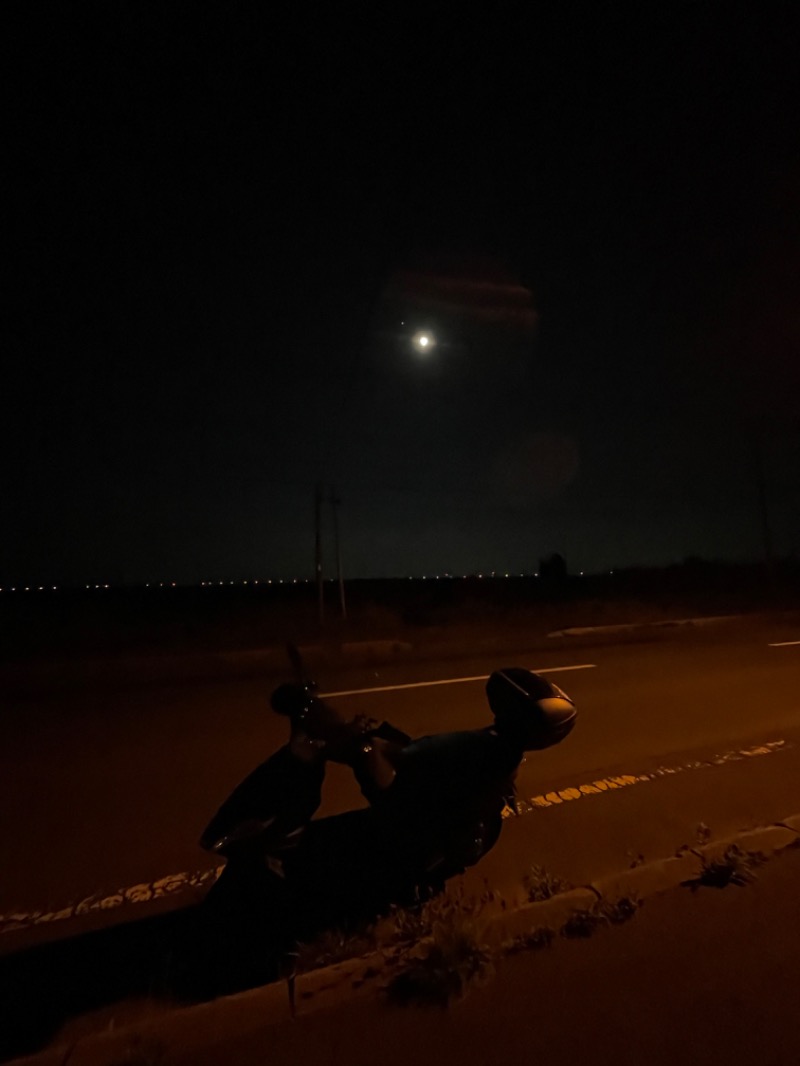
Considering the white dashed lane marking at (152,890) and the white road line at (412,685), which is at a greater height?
the white road line at (412,685)

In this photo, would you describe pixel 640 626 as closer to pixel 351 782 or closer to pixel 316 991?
pixel 351 782

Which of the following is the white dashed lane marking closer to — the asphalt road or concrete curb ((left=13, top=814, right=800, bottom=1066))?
the asphalt road

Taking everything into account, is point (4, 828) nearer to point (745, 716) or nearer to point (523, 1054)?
point (523, 1054)

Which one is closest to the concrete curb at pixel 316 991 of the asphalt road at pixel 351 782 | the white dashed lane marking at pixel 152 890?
the asphalt road at pixel 351 782

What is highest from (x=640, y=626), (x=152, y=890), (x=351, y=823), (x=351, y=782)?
(x=640, y=626)

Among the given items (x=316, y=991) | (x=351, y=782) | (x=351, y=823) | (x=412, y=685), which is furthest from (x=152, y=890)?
(x=412, y=685)

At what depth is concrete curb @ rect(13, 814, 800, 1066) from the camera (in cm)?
247

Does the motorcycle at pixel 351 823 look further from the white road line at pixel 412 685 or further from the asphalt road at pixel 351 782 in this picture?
the white road line at pixel 412 685

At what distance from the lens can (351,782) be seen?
5.97 metres

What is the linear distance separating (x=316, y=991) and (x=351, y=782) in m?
3.23

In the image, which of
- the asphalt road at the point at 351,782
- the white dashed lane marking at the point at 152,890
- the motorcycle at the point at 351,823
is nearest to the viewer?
the motorcycle at the point at 351,823

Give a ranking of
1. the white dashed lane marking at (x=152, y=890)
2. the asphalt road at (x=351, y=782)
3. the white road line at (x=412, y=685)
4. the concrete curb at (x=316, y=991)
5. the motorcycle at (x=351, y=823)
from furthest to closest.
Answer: the white road line at (x=412, y=685)
the asphalt road at (x=351, y=782)
the white dashed lane marking at (x=152, y=890)
the motorcycle at (x=351, y=823)
the concrete curb at (x=316, y=991)

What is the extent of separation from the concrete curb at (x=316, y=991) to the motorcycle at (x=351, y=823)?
12.6 inches

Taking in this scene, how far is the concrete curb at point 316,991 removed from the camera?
8.09 ft
